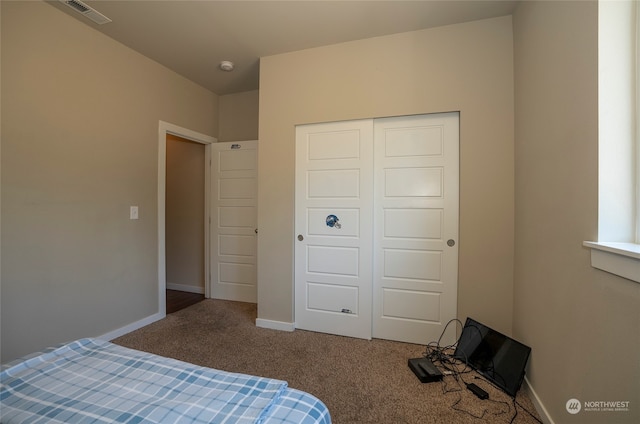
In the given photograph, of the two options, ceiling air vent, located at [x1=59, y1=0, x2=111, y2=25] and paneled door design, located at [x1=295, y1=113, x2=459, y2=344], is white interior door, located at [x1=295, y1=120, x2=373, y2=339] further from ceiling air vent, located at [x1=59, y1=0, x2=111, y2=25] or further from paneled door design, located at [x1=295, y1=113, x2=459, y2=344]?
ceiling air vent, located at [x1=59, y1=0, x2=111, y2=25]

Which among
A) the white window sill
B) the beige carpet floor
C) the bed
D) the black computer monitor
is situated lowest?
the beige carpet floor

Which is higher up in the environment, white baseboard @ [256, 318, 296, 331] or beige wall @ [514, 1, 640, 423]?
beige wall @ [514, 1, 640, 423]

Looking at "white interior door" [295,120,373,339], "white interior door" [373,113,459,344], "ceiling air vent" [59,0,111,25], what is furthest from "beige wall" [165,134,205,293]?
"white interior door" [373,113,459,344]

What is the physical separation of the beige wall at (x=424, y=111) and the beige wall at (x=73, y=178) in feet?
4.10

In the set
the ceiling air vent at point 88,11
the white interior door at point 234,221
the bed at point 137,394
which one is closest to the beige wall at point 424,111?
the white interior door at point 234,221

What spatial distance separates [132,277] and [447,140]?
10.8 ft

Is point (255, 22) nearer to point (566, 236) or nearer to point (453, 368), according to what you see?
point (566, 236)

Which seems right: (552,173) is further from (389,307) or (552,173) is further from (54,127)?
(54,127)

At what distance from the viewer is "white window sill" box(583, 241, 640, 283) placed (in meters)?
0.96

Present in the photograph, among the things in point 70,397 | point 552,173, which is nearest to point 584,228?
point 552,173

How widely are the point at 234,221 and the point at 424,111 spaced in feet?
8.56

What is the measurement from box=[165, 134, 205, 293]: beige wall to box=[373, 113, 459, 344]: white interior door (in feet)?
8.64

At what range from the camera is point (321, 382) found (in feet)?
6.31

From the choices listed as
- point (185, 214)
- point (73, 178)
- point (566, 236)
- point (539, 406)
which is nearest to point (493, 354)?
point (539, 406)
